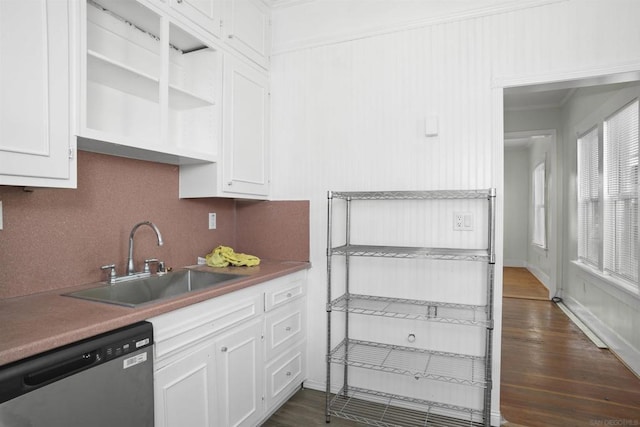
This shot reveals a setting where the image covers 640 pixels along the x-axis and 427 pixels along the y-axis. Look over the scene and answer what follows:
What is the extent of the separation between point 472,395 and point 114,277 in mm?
2157

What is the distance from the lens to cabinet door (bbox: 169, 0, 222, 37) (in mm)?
1898

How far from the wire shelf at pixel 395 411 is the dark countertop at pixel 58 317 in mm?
1221

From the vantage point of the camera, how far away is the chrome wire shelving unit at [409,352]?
6.84ft

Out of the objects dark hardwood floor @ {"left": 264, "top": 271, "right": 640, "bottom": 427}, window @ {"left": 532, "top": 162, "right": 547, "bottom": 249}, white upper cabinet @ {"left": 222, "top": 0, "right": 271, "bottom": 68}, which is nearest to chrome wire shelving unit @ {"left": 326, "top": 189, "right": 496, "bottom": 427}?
dark hardwood floor @ {"left": 264, "top": 271, "right": 640, "bottom": 427}

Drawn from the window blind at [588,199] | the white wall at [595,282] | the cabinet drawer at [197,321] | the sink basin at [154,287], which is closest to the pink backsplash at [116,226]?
the sink basin at [154,287]

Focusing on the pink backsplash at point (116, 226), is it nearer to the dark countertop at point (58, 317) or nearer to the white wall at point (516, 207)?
the dark countertop at point (58, 317)

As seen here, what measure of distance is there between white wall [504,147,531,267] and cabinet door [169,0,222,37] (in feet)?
24.4

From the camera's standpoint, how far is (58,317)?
125 centimetres

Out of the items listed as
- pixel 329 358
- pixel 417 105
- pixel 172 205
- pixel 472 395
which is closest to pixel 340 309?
pixel 329 358

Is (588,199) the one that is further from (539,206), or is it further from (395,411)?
(395,411)

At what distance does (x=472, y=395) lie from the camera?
224 centimetres

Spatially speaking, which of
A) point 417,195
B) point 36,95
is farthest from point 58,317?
point 417,195

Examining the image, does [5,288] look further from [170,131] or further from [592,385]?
[592,385]

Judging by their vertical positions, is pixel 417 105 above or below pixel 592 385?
above
